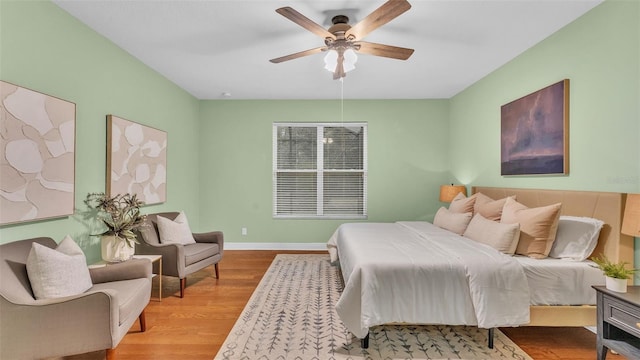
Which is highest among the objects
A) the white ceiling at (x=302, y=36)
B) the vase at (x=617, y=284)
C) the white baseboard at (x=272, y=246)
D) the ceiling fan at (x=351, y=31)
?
the white ceiling at (x=302, y=36)

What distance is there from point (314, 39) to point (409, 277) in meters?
2.42

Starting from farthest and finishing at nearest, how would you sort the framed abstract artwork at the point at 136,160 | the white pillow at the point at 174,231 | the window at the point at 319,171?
the window at the point at 319,171 < the white pillow at the point at 174,231 < the framed abstract artwork at the point at 136,160

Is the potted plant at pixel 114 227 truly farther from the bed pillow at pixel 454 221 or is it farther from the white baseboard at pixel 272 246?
the bed pillow at pixel 454 221

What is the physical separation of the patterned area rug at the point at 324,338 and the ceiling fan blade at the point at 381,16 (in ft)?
8.16

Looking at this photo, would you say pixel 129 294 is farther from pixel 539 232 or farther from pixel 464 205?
pixel 464 205

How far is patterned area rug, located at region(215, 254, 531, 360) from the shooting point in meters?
2.17

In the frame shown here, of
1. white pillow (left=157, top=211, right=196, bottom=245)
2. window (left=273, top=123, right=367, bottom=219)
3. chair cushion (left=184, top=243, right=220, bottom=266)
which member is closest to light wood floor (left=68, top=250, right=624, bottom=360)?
chair cushion (left=184, top=243, right=220, bottom=266)

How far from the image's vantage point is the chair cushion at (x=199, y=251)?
326 cm

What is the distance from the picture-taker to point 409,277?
218 centimetres

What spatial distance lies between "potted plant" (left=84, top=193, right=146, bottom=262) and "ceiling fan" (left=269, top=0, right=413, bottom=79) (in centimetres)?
224

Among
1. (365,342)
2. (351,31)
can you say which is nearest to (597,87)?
(351,31)

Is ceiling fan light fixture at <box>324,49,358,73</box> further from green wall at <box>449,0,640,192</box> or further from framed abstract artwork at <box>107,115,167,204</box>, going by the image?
framed abstract artwork at <box>107,115,167,204</box>

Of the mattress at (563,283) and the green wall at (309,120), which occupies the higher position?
the green wall at (309,120)

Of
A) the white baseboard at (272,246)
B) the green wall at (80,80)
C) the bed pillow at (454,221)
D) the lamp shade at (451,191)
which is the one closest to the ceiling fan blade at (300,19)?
the green wall at (80,80)
